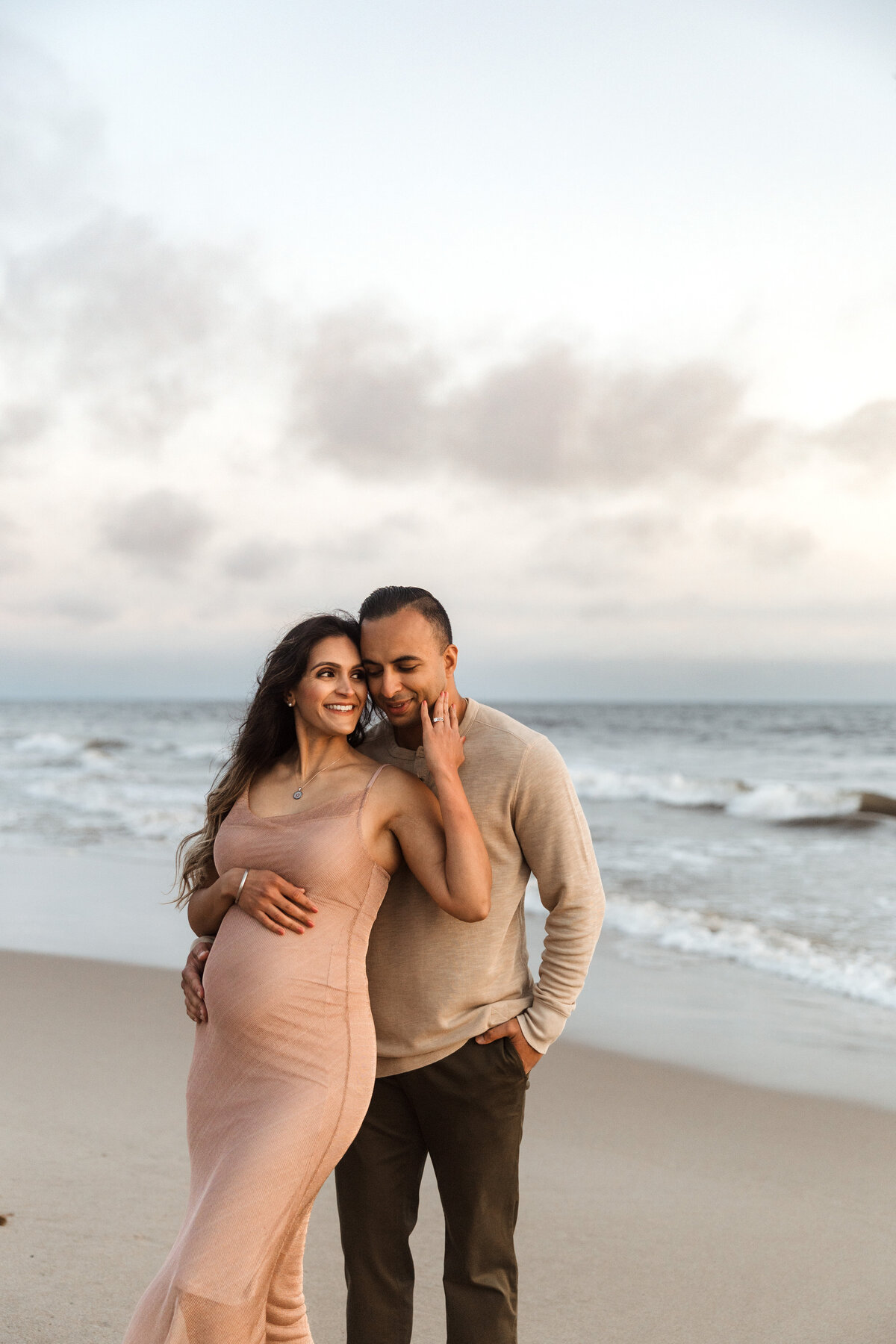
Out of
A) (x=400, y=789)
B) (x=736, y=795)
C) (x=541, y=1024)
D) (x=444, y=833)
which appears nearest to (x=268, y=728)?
(x=400, y=789)

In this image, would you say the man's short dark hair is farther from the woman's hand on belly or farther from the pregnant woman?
the woman's hand on belly

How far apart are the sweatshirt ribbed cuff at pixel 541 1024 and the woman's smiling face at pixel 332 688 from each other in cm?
84

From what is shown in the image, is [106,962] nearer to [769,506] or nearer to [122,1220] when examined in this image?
[122,1220]

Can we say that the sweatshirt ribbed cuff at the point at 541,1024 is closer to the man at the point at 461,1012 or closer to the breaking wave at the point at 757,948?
the man at the point at 461,1012

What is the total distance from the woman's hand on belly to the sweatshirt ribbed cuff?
0.59 meters

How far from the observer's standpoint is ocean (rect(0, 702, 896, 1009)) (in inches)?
304

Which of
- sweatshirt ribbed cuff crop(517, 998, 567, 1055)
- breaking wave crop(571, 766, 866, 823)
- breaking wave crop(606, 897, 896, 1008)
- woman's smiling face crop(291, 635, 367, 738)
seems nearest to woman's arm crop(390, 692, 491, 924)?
woman's smiling face crop(291, 635, 367, 738)

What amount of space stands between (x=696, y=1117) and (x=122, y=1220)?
→ 269cm

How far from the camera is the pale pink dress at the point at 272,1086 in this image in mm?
1941

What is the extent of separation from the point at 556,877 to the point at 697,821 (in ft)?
45.6

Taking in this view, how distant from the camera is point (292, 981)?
2.15 metres

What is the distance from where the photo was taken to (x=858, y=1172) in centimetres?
407

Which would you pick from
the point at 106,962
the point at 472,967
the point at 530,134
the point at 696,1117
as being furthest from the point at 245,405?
the point at 472,967

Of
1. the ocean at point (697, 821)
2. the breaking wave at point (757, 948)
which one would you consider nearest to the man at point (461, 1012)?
the ocean at point (697, 821)
